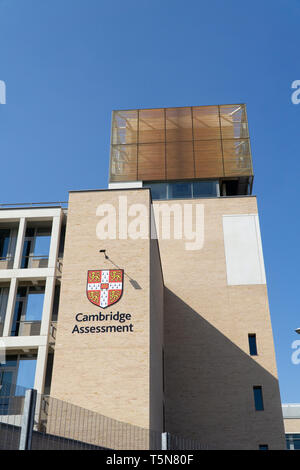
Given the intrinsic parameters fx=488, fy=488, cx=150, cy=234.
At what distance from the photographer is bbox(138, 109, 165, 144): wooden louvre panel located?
1432 inches

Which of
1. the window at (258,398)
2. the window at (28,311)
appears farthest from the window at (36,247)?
the window at (258,398)

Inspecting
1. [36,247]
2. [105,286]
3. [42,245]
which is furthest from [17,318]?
[105,286]

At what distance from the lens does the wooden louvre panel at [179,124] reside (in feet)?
118

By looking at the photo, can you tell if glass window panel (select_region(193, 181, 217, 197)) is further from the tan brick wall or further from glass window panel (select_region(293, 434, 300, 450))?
glass window panel (select_region(293, 434, 300, 450))

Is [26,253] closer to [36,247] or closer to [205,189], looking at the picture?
[36,247]

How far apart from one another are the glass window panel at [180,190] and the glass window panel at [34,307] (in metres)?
13.6

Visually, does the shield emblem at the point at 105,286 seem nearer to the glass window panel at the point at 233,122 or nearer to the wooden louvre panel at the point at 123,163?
the wooden louvre panel at the point at 123,163

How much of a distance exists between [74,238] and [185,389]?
37.0 ft

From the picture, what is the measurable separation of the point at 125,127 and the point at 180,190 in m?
7.40

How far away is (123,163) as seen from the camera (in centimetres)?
3584

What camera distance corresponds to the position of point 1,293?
2331 cm

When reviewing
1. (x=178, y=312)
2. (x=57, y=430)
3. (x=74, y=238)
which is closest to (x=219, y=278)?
(x=178, y=312)

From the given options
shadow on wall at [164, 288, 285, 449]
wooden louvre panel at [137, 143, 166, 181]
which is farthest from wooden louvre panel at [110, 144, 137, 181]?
shadow on wall at [164, 288, 285, 449]

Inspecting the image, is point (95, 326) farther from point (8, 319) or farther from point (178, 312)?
point (178, 312)
